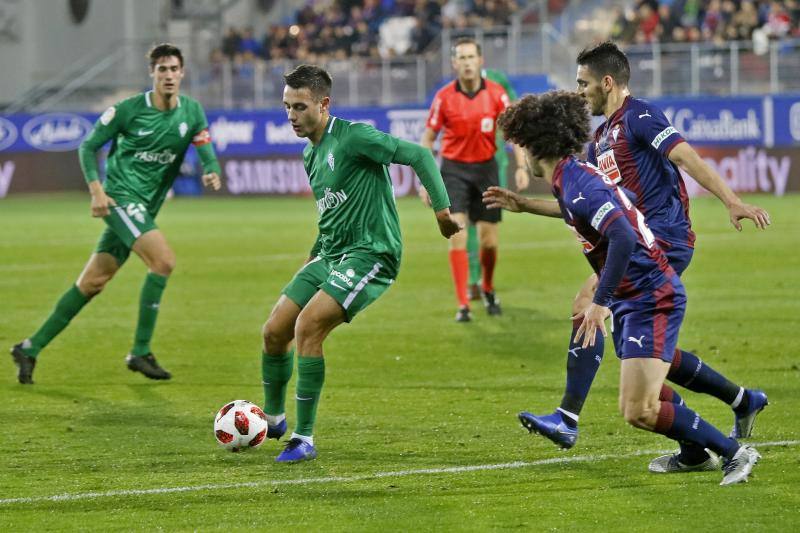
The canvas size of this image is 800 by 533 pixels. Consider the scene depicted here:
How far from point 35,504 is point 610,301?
263 centimetres

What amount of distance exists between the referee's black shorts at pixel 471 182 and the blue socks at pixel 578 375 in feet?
19.9

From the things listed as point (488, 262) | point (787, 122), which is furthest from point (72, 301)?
point (787, 122)

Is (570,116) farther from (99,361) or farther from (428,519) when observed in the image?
(99,361)

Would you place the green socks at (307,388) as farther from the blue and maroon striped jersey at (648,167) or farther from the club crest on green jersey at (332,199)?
the blue and maroon striped jersey at (648,167)

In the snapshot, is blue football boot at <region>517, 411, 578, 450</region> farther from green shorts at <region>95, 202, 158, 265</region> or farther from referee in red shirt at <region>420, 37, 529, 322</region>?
referee in red shirt at <region>420, 37, 529, 322</region>

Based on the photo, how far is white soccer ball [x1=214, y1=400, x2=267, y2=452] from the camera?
6961mm

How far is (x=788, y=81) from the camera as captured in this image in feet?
90.4

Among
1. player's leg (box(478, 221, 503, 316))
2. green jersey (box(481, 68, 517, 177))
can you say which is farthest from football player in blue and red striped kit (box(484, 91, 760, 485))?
green jersey (box(481, 68, 517, 177))

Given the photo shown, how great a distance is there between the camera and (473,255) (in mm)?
13531

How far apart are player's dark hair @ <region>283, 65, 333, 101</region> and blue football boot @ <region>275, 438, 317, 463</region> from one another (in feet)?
5.69

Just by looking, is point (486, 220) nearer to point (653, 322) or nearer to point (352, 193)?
point (352, 193)

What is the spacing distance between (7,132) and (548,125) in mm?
28007

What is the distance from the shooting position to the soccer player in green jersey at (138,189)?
958 centimetres

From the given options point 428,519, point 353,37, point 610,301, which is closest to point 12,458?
point 428,519
